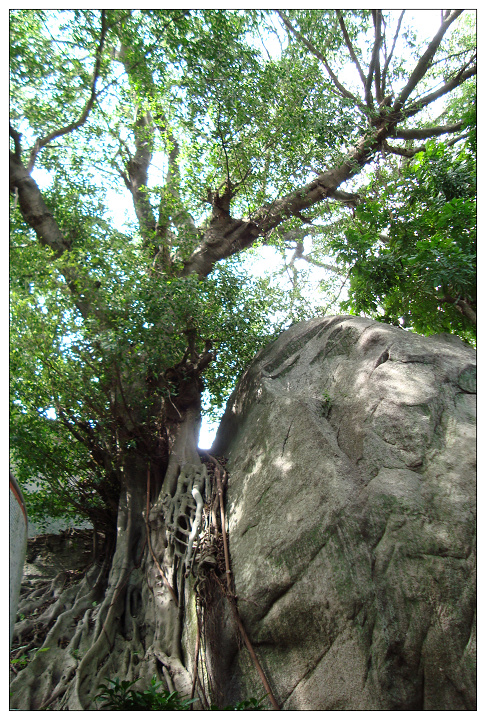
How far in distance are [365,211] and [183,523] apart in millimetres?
4458

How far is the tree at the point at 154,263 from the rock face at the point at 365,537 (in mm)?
444

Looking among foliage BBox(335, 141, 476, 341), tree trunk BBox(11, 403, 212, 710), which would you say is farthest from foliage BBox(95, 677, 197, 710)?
foliage BBox(335, 141, 476, 341)

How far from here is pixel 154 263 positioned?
7418 mm

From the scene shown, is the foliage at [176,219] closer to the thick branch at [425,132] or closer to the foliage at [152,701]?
the thick branch at [425,132]

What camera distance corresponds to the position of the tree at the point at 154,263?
5.07 metres

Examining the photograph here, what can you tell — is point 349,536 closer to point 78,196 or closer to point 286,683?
point 286,683

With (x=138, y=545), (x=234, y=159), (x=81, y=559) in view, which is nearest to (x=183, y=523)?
(x=138, y=545)

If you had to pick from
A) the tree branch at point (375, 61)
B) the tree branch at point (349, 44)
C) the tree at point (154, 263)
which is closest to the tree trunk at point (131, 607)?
the tree at point (154, 263)

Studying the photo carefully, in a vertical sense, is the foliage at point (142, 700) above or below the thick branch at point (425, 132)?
below

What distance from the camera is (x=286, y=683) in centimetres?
371

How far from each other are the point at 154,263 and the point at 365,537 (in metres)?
5.10

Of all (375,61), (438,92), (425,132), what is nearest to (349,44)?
(375,61)

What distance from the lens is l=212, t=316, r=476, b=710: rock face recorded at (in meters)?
3.41

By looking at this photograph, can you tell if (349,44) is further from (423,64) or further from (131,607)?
(131,607)
